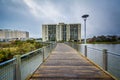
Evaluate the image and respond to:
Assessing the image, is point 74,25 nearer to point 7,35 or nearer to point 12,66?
point 7,35

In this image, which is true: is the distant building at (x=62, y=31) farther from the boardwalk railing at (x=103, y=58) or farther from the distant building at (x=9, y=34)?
the boardwalk railing at (x=103, y=58)

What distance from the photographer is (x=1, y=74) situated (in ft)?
15.1

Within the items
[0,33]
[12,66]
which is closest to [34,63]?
[12,66]

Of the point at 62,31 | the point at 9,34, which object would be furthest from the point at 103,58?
the point at 9,34

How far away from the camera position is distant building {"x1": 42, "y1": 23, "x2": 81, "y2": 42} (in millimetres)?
128250

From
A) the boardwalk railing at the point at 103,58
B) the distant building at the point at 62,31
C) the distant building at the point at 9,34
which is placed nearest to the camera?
the boardwalk railing at the point at 103,58

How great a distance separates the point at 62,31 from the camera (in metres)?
131

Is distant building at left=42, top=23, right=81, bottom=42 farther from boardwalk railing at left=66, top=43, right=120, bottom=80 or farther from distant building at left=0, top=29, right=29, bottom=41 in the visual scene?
boardwalk railing at left=66, top=43, right=120, bottom=80

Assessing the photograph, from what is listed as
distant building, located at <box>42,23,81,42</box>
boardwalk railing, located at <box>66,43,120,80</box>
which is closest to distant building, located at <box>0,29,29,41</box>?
distant building, located at <box>42,23,81,42</box>

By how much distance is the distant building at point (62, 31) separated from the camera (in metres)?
128

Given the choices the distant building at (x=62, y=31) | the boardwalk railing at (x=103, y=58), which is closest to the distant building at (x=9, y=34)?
the distant building at (x=62, y=31)

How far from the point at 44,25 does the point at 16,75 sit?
131 m

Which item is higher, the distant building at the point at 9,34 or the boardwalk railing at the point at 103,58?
the distant building at the point at 9,34

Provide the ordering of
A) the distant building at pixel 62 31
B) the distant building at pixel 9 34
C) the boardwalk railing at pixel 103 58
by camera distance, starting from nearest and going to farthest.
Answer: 1. the boardwalk railing at pixel 103 58
2. the distant building at pixel 62 31
3. the distant building at pixel 9 34
